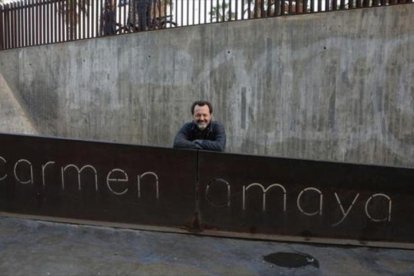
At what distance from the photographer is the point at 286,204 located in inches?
203

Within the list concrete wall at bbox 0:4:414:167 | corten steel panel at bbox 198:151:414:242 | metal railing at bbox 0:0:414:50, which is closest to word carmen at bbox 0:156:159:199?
corten steel panel at bbox 198:151:414:242

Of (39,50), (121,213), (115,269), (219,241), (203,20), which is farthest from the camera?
(39,50)

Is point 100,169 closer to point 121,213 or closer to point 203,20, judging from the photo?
point 121,213

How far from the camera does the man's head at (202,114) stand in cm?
558

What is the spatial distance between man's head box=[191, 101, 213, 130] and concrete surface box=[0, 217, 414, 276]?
4.51 ft

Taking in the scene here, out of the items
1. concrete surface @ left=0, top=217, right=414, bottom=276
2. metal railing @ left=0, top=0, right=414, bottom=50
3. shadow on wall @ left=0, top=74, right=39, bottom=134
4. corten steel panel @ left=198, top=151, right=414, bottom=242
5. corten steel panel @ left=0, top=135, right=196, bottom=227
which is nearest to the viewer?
concrete surface @ left=0, top=217, right=414, bottom=276

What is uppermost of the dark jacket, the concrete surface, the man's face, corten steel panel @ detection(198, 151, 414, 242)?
the man's face

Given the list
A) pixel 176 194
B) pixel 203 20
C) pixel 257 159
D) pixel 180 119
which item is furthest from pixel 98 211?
pixel 203 20

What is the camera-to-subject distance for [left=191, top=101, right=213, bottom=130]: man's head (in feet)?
18.3

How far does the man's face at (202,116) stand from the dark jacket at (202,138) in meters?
0.06

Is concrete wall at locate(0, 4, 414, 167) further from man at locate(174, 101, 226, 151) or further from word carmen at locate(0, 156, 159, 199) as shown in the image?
word carmen at locate(0, 156, 159, 199)

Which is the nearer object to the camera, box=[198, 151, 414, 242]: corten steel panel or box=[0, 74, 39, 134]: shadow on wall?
box=[198, 151, 414, 242]: corten steel panel

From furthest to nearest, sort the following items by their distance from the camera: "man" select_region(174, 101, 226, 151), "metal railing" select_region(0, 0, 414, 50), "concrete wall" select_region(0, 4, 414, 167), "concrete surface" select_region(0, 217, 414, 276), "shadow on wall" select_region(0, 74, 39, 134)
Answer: "shadow on wall" select_region(0, 74, 39, 134), "metal railing" select_region(0, 0, 414, 50), "concrete wall" select_region(0, 4, 414, 167), "man" select_region(174, 101, 226, 151), "concrete surface" select_region(0, 217, 414, 276)

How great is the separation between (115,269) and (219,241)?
4.34 ft
